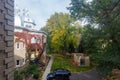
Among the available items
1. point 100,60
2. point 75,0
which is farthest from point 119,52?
point 75,0

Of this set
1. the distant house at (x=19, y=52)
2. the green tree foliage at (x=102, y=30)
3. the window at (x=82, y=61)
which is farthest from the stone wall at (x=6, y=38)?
the window at (x=82, y=61)

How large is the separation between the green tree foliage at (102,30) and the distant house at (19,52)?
36.5 feet

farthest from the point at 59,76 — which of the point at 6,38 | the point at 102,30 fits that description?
the point at 6,38

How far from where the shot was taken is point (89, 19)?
85.0 feet

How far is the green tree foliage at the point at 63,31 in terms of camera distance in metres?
55.4

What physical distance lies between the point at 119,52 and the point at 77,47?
36552 millimetres

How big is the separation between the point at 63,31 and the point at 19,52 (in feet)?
72.9

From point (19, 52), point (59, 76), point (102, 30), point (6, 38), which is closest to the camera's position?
point (6, 38)

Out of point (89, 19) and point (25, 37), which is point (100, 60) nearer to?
point (89, 19)

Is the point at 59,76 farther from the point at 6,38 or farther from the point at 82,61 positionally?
the point at 6,38

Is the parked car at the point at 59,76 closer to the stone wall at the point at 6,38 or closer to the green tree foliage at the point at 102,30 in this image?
the green tree foliage at the point at 102,30

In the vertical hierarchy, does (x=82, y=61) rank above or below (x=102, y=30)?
below

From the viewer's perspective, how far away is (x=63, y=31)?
5572cm

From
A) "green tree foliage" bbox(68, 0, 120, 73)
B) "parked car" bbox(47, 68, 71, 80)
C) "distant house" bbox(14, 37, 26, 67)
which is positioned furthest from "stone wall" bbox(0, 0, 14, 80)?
"distant house" bbox(14, 37, 26, 67)
